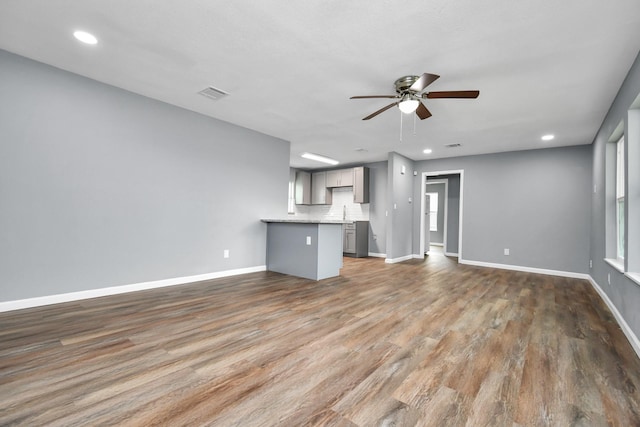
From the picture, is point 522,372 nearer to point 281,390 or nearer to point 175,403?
point 281,390

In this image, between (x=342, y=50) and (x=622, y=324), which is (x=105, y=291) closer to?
(x=342, y=50)

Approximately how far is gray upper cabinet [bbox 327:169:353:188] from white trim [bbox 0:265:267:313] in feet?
13.4

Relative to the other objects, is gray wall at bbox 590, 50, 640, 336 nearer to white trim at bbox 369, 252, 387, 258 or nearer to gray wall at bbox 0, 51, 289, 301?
white trim at bbox 369, 252, 387, 258

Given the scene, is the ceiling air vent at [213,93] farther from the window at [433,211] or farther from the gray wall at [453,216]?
the window at [433,211]

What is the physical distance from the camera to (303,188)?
27.9ft

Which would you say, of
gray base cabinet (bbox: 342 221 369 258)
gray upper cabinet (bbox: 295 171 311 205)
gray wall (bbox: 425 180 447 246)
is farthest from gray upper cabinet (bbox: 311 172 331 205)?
gray wall (bbox: 425 180 447 246)

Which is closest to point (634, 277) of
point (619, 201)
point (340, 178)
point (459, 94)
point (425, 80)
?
point (619, 201)

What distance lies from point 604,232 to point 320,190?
602 cm

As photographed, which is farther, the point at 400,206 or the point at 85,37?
the point at 400,206

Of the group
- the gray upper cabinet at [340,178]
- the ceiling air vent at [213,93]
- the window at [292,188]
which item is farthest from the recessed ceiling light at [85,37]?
the window at [292,188]

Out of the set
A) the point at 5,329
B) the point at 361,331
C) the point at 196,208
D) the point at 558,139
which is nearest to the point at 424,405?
the point at 361,331

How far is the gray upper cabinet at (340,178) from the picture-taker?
25.5 ft

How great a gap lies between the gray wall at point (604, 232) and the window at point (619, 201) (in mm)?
162

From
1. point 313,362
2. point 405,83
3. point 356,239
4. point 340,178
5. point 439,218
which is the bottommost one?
point 313,362
